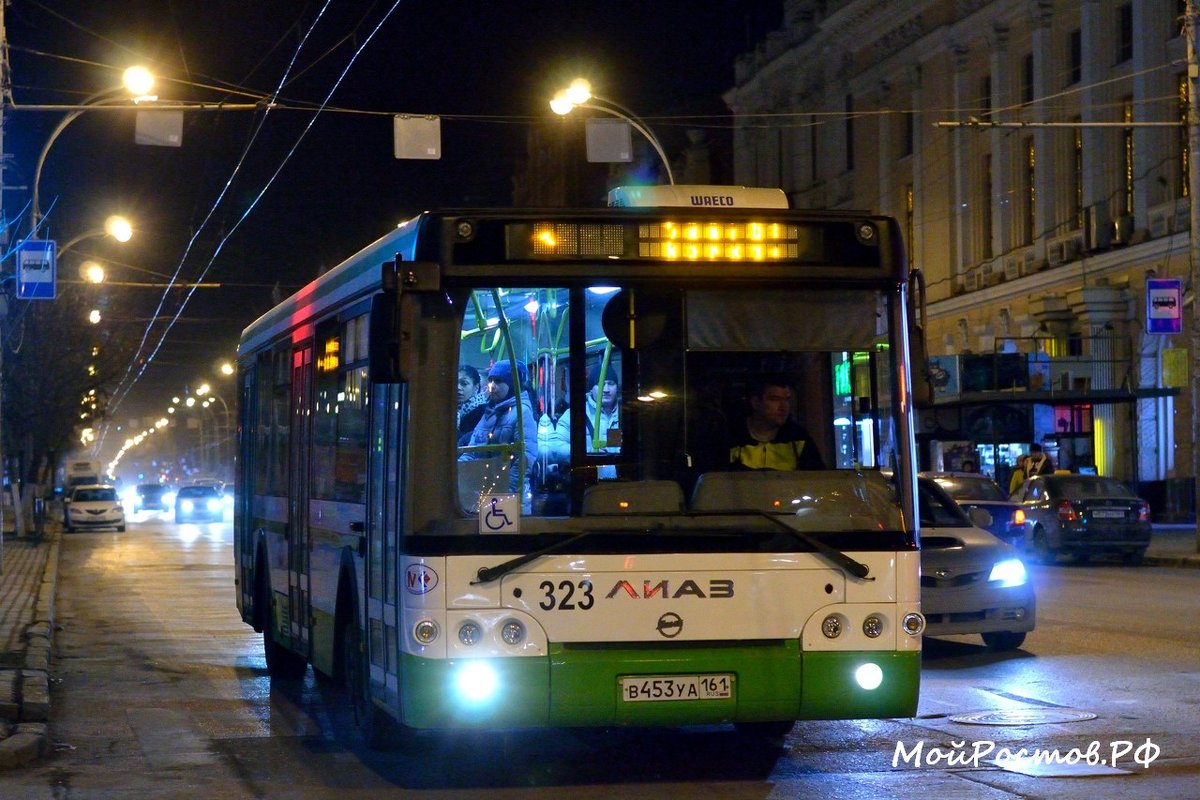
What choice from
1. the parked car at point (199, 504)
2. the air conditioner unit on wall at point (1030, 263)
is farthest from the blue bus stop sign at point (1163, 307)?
the parked car at point (199, 504)

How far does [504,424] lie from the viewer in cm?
822

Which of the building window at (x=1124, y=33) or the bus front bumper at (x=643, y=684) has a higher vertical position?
the building window at (x=1124, y=33)

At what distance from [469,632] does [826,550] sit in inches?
66.0

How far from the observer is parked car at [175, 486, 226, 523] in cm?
6719

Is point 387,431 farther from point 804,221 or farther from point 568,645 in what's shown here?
point 804,221

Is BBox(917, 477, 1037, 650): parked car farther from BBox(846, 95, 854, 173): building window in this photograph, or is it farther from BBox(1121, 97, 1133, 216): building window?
BBox(846, 95, 854, 173): building window

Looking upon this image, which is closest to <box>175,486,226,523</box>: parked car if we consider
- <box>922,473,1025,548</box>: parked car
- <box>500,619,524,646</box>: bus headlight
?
<box>922,473,1025,548</box>: parked car

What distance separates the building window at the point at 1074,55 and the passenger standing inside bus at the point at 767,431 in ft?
122

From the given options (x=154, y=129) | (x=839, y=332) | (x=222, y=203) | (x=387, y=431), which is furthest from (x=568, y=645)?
(x=222, y=203)

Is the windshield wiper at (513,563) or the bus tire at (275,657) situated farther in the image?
the bus tire at (275,657)

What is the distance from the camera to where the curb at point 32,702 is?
966 centimetres

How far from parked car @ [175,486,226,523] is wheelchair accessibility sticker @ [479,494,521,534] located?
60.7 metres

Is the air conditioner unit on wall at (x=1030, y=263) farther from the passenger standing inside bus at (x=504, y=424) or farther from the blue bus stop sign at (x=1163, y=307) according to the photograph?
the passenger standing inside bus at (x=504, y=424)

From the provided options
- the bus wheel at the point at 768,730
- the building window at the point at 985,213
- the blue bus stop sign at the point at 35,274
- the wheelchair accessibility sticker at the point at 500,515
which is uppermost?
Result: the building window at the point at 985,213
